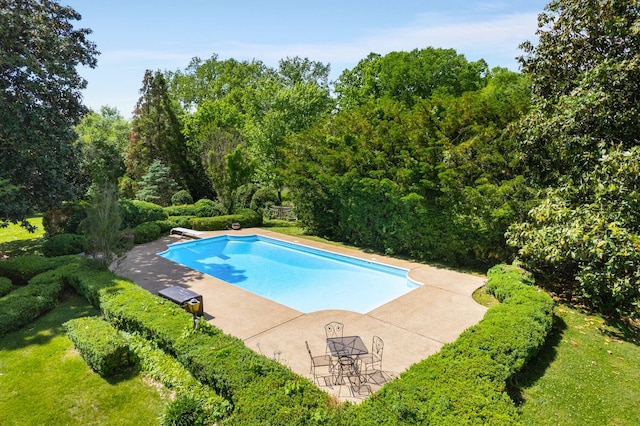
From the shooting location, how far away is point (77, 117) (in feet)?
52.6

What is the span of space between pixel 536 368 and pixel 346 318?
13.7 feet

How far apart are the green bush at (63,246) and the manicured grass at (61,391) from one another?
7.24 meters

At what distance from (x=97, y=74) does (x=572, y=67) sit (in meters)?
18.9

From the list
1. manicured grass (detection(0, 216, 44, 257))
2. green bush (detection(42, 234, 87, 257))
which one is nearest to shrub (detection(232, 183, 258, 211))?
green bush (detection(42, 234, 87, 257))

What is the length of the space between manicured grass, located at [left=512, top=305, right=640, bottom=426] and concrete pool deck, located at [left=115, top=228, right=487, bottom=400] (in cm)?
182

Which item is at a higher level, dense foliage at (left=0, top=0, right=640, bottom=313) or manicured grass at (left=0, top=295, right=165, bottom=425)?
dense foliage at (left=0, top=0, right=640, bottom=313)

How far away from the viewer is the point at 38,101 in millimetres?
14516

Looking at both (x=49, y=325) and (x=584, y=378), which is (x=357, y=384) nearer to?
(x=584, y=378)

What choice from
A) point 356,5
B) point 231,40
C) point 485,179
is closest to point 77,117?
point 231,40

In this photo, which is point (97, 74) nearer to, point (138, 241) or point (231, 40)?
point (231, 40)

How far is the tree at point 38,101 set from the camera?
529 inches

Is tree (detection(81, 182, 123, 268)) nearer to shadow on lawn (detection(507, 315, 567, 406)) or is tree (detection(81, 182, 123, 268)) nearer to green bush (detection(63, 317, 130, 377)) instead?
green bush (detection(63, 317, 130, 377))

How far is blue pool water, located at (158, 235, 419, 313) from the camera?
12.2 metres

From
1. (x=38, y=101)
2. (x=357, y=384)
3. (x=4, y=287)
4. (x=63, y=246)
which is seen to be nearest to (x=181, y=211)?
(x=63, y=246)
